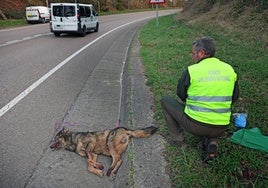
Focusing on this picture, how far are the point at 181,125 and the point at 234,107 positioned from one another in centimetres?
172

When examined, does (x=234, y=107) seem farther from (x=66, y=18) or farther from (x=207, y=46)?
(x=66, y=18)

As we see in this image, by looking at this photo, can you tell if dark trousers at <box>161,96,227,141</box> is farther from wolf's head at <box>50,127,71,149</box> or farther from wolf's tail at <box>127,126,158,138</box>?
wolf's head at <box>50,127,71,149</box>

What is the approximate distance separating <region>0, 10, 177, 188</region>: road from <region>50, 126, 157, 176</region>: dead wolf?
0.65ft

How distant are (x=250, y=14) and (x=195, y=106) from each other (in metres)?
12.1

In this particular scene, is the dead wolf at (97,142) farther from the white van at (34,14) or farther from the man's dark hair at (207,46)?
the white van at (34,14)

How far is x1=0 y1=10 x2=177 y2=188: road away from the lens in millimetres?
3790

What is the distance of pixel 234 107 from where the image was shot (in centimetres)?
518

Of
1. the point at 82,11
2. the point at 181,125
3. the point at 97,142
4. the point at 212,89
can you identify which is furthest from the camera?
the point at 82,11

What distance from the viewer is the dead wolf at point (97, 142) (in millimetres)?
3757

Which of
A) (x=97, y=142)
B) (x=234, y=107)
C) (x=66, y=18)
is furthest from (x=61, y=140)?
(x=66, y=18)

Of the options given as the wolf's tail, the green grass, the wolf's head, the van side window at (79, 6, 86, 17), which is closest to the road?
the wolf's head

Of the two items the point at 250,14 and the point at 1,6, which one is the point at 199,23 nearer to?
the point at 250,14

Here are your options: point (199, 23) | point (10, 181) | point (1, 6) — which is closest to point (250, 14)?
point (199, 23)

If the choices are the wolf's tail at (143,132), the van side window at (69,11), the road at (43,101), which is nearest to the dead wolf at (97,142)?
the wolf's tail at (143,132)
